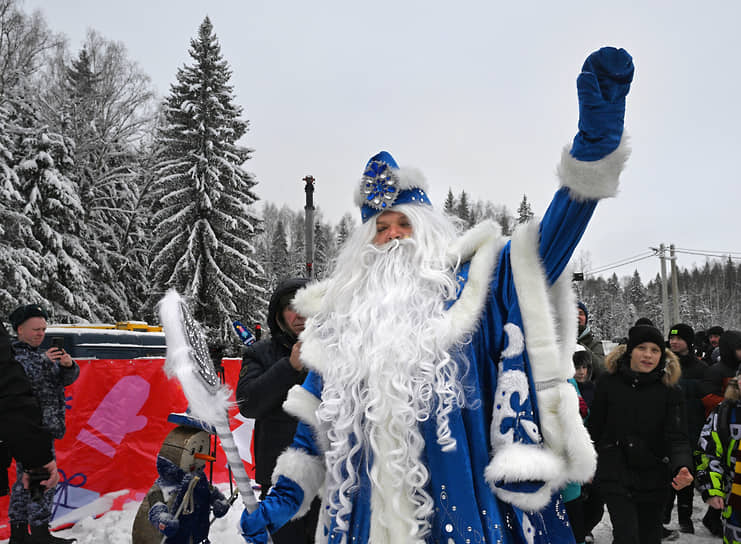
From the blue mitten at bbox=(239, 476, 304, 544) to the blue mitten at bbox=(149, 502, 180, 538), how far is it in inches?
62.0

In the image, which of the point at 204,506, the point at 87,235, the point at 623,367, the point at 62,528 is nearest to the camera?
the point at 204,506

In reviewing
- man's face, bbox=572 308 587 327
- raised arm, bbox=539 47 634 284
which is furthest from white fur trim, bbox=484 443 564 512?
man's face, bbox=572 308 587 327

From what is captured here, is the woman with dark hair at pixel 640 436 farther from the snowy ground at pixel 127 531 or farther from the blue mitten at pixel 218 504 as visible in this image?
the blue mitten at pixel 218 504

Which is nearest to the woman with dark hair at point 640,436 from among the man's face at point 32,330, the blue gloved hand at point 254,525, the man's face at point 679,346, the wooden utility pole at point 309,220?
the man's face at point 679,346

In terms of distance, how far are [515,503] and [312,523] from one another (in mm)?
1930

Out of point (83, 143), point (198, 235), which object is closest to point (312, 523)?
point (198, 235)

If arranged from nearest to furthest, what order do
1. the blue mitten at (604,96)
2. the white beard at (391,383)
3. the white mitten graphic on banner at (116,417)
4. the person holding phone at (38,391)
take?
the blue mitten at (604,96), the white beard at (391,383), the person holding phone at (38,391), the white mitten graphic on banner at (116,417)

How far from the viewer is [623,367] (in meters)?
4.39

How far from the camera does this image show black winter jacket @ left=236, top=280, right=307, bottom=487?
3230 mm

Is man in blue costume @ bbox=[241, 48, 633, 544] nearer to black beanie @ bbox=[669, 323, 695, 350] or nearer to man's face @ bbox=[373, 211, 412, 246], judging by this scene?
man's face @ bbox=[373, 211, 412, 246]

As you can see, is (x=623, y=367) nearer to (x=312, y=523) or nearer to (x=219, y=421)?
(x=312, y=523)

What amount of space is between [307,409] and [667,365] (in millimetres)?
3405

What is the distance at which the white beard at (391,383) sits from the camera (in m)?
1.80

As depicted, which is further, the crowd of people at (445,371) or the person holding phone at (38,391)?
the person holding phone at (38,391)
